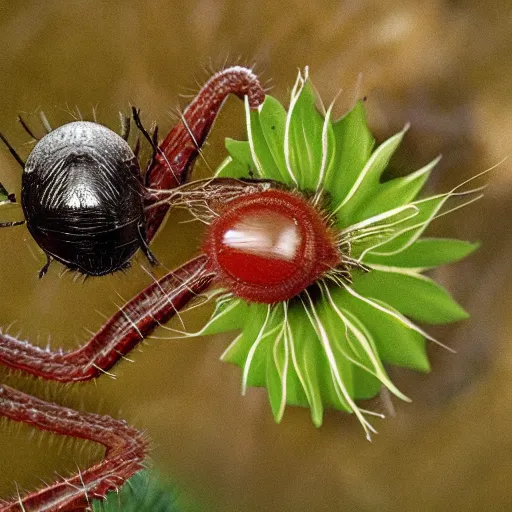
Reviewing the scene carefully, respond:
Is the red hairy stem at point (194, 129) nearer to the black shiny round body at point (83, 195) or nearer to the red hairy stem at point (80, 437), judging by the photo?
the black shiny round body at point (83, 195)

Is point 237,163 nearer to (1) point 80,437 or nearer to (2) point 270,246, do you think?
(2) point 270,246

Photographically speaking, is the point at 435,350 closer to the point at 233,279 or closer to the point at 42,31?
the point at 233,279

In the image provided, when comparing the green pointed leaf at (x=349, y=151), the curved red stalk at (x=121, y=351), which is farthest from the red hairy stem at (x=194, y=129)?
the green pointed leaf at (x=349, y=151)

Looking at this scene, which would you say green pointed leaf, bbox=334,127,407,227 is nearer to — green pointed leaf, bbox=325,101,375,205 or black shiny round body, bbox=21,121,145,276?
green pointed leaf, bbox=325,101,375,205

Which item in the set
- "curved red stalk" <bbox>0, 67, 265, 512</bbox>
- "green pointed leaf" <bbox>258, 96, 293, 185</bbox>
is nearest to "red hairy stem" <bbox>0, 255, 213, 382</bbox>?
"curved red stalk" <bbox>0, 67, 265, 512</bbox>

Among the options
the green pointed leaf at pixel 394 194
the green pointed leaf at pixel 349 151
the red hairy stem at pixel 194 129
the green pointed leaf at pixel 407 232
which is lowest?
the green pointed leaf at pixel 407 232

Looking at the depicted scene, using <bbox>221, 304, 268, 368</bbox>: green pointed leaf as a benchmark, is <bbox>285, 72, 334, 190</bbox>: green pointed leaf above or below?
above

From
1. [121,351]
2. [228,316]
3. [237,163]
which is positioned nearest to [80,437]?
[121,351]
